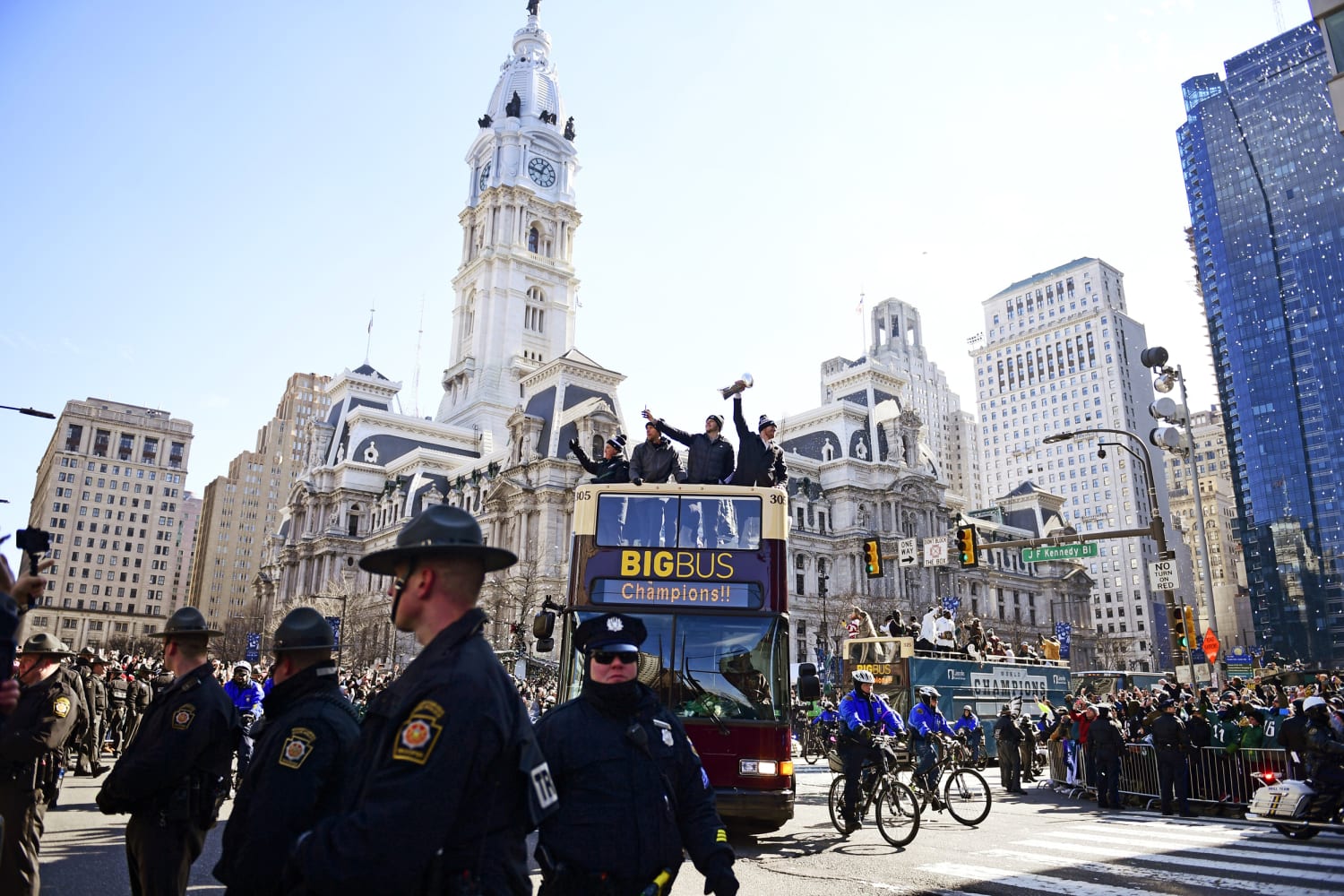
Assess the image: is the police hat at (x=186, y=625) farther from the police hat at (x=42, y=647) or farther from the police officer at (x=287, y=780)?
the police hat at (x=42, y=647)

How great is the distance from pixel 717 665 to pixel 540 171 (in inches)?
3740

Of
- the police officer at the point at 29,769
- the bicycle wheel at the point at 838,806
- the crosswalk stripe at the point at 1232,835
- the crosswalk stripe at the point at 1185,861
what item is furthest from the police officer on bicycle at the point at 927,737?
the police officer at the point at 29,769

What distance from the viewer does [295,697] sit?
13.7 feet

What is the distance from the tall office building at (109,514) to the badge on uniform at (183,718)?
131m

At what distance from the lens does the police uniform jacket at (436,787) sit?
2.78m

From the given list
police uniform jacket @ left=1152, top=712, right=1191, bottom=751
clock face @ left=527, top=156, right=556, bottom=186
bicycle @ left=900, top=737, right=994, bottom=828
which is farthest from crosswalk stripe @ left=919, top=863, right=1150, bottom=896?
clock face @ left=527, top=156, right=556, bottom=186

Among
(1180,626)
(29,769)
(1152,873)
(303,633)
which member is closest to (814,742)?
(1180,626)

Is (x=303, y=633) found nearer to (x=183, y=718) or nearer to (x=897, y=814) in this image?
(x=183, y=718)

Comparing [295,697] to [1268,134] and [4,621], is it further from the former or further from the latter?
[1268,134]

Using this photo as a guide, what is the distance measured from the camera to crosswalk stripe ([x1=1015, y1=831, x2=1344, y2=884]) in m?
9.31

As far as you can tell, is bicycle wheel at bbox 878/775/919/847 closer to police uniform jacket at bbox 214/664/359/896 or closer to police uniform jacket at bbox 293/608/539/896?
police uniform jacket at bbox 214/664/359/896

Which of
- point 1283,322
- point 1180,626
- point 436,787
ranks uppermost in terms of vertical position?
point 1283,322

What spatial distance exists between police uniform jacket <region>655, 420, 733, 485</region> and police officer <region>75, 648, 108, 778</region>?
325 inches

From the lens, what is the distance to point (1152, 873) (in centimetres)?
951
